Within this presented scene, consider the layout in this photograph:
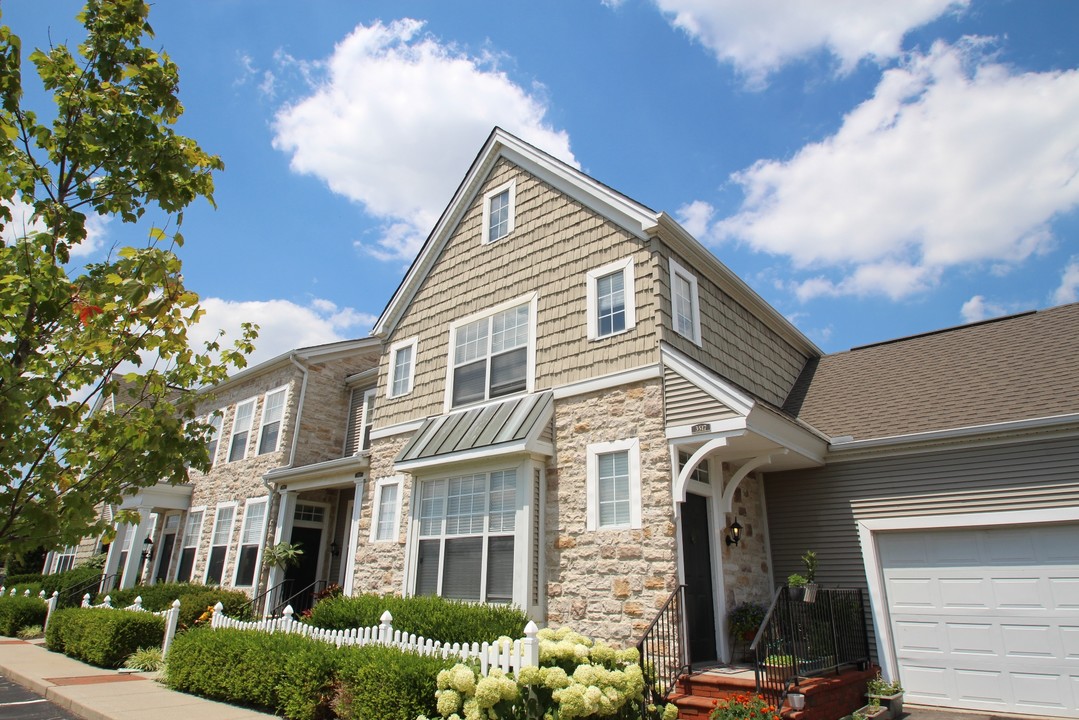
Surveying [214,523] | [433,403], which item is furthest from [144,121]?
[214,523]

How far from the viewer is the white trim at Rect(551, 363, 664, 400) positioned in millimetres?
9406

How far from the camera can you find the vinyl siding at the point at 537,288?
10.1 m

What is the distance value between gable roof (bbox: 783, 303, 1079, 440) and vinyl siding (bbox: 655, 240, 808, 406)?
573 mm

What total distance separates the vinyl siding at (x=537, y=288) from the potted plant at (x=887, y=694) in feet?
16.7

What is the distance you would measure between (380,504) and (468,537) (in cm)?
300

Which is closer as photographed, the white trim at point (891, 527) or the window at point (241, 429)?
the white trim at point (891, 527)

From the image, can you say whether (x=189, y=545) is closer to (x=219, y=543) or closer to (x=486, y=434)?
(x=219, y=543)

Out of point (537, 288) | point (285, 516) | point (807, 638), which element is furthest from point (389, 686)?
point (285, 516)

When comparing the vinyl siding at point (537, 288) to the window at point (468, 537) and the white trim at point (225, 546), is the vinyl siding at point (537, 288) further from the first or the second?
the white trim at point (225, 546)

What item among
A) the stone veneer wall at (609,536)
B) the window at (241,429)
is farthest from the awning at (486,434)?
the window at (241,429)

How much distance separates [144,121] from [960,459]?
1002 cm

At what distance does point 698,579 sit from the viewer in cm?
898

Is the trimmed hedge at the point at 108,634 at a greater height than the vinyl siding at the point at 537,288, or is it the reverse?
the vinyl siding at the point at 537,288

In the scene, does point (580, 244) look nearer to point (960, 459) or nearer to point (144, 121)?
point (960, 459)
